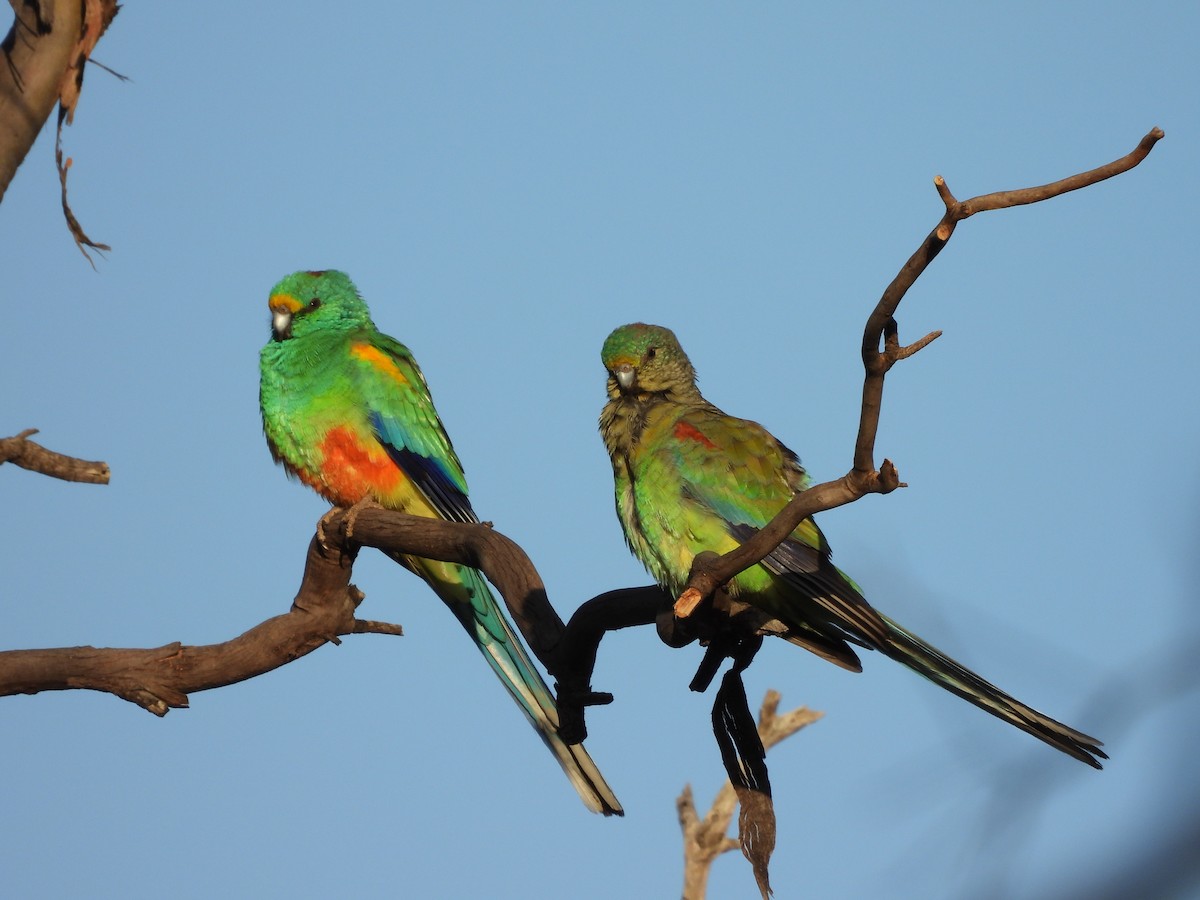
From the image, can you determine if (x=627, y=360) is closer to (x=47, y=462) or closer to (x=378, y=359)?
(x=378, y=359)

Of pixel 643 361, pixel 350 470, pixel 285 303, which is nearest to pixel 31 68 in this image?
pixel 643 361

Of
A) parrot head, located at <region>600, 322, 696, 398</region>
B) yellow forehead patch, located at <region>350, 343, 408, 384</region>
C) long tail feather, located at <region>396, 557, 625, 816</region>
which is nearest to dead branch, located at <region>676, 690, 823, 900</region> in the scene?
long tail feather, located at <region>396, 557, 625, 816</region>

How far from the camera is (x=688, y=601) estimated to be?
12.7ft

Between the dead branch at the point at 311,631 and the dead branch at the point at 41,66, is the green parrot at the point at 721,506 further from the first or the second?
the dead branch at the point at 41,66

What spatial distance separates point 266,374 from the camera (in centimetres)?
694

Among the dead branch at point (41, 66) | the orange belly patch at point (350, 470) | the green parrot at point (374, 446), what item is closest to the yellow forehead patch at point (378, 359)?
the green parrot at point (374, 446)

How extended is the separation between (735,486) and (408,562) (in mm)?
2110

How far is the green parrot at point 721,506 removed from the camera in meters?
4.77

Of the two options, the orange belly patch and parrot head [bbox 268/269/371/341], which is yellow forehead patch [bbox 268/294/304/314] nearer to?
parrot head [bbox 268/269/371/341]

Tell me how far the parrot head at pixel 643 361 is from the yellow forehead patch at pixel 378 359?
56.2 inches

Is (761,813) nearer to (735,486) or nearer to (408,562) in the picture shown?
(735,486)

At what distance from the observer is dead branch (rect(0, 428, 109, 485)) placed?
3.71m

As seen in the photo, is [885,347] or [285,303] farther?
[285,303]

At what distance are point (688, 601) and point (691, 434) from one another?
1.71 metres
